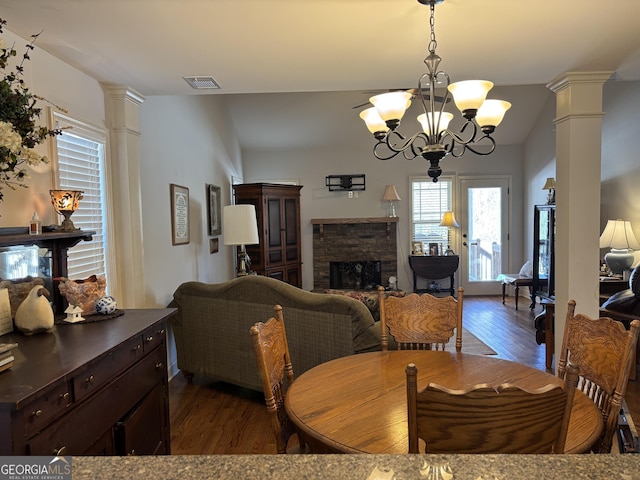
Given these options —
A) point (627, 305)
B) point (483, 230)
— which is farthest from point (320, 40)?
point (483, 230)

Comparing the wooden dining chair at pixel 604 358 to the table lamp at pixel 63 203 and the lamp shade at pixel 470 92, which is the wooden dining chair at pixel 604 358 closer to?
the lamp shade at pixel 470 92

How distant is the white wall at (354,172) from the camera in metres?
7.26

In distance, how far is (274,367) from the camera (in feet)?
5.67

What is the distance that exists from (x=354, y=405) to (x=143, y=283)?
223 centimetres

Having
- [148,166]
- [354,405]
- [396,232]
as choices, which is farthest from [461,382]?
[396,232]

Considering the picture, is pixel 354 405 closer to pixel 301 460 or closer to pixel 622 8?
pixel 301 460

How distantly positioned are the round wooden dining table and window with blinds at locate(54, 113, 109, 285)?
1.72m

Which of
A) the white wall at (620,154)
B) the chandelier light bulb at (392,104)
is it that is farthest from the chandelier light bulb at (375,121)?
the white wall at (620,154)

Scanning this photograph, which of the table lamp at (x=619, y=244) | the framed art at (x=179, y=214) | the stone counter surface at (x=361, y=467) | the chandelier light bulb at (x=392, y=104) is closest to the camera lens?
the stone counter surface at (x=361, y=467)

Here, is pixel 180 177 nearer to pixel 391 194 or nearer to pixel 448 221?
pixel 391 194

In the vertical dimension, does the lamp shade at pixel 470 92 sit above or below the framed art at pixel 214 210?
above

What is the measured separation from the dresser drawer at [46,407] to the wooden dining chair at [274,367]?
0.62 metres

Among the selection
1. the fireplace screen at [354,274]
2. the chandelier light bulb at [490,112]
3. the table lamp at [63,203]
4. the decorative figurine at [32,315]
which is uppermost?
the chandelier light bulb at [490,112]

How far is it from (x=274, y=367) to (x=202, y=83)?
208cm
